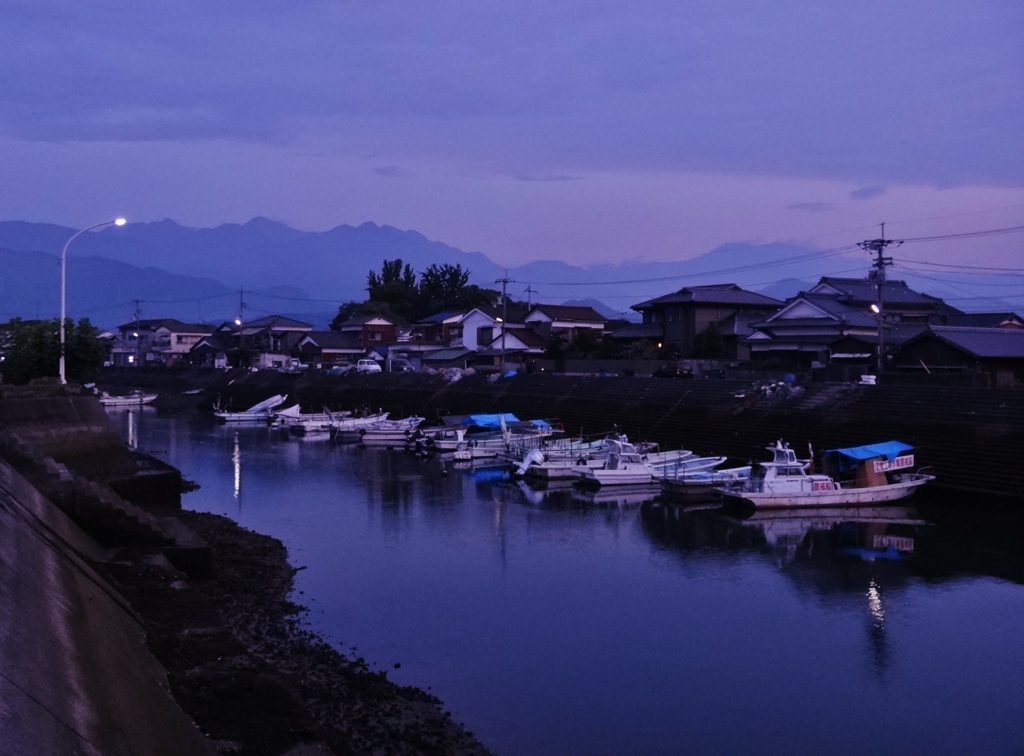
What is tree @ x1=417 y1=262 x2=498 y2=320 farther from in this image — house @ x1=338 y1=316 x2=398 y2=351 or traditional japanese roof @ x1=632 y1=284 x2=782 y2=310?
traditional japanese roof @ x1=632 y1=284 x2=782 y2=310

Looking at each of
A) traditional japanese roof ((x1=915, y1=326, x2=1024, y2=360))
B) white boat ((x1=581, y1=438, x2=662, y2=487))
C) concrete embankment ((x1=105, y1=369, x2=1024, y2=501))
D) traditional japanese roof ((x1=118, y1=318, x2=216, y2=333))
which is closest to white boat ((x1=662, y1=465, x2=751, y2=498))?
white boat ((x1=581, y1=438, x2=662, y2=487))

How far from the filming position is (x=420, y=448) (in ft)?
133

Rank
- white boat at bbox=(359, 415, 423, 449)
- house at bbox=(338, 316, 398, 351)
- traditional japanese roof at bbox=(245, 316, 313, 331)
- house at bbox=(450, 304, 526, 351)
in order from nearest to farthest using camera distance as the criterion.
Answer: white boat at bbox=(359, 415, 423, 449) < house at bbox=(450, 304, 526, 351) < house at bbox=(338, 316, 398, 351) < traditional japanese roof at bbox=(245, 316, 313, 331)

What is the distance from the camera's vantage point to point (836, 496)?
2545 centimetres

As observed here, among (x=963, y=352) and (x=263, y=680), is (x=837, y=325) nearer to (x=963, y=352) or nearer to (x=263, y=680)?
(x=963, y=352)

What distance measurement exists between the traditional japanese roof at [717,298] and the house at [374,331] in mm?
29003

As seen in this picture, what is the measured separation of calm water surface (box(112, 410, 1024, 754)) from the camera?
11.9 meters

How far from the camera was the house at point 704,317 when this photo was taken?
5316cm

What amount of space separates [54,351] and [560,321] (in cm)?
4180

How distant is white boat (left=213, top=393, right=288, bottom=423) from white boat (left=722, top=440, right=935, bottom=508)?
38061mm

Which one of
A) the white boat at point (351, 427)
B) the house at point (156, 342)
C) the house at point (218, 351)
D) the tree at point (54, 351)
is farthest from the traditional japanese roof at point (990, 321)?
the house at point (156, 342)

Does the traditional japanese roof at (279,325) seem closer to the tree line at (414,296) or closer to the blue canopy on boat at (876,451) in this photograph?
the tree line at (414,296)

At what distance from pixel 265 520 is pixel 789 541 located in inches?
552

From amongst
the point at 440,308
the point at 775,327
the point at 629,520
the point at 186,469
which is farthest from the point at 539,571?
the point at 440,308
